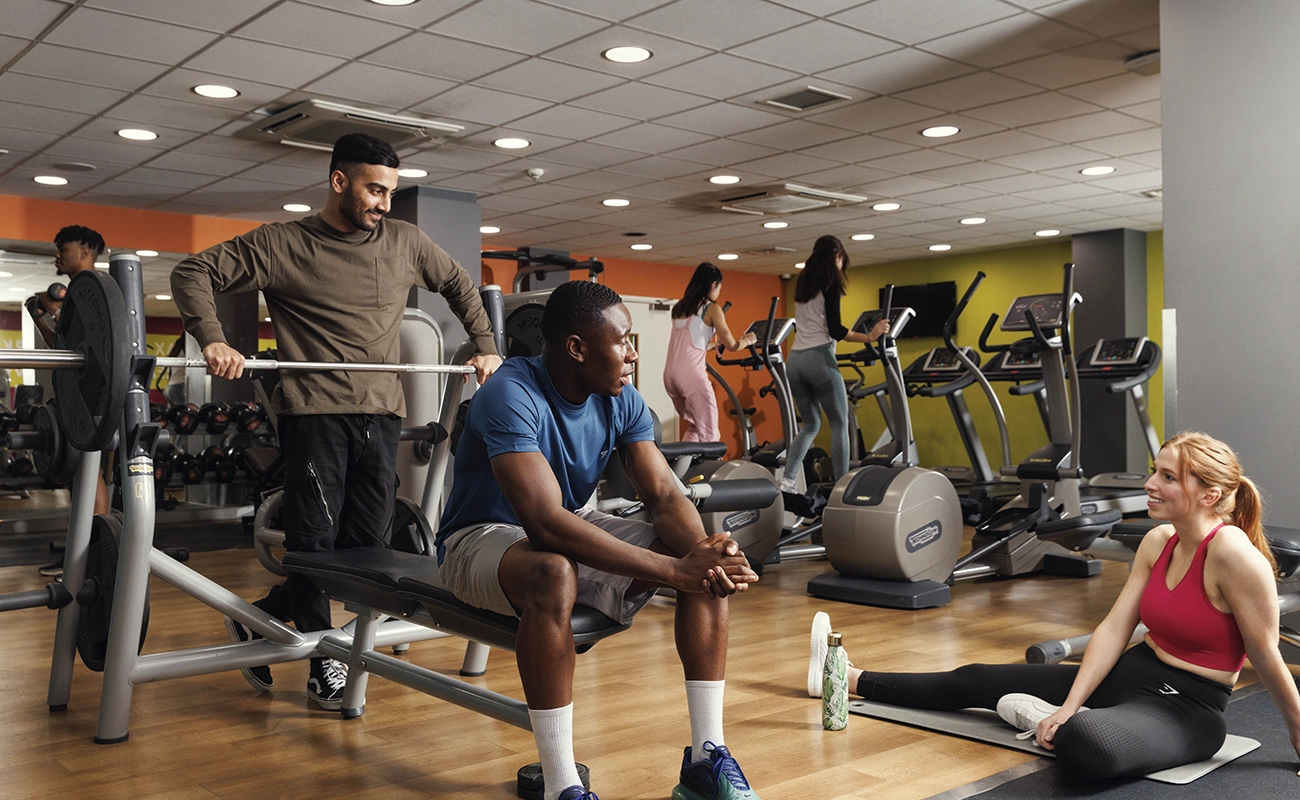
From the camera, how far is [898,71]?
15.2 feet

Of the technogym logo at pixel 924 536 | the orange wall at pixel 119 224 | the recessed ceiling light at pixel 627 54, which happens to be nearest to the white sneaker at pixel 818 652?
the technogym logo at pixel 924 536

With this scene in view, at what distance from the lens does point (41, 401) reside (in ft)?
23.5

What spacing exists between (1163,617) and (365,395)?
5.92 feet

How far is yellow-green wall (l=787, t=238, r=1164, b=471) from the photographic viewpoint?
32.2 feet

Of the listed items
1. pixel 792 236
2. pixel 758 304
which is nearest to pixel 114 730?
pixel 792 236

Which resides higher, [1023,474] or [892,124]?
[892,124]

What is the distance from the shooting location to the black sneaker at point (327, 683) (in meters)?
2.59

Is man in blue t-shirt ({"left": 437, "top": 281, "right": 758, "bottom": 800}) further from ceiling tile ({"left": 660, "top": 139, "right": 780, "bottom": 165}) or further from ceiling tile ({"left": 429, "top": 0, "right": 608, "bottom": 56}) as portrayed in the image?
ceiling tile ({"left": 660, "top": 139, "right": 780, "bottom": 165})

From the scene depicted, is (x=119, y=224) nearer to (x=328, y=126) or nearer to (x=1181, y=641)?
(x=328, y=126)

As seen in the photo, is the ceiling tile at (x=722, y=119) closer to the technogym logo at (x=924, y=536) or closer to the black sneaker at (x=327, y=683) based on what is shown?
the technogym logo at (x=924, y=536)

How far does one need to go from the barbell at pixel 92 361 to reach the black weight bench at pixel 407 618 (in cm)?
46

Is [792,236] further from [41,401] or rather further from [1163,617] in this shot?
[1163,617]

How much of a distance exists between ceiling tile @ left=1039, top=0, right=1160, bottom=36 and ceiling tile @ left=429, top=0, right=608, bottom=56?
171cm

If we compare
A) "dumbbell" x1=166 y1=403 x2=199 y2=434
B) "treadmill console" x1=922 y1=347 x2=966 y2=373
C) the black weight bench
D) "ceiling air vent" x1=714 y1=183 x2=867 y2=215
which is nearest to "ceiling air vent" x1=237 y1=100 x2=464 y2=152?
"dumbbell" x1=166 y1=403 x2=199 y2=434
